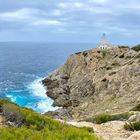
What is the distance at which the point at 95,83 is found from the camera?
71.0 meters

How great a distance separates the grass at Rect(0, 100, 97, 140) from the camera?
1112cm

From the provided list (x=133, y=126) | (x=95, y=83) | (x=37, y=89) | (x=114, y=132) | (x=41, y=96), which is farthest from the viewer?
(x=37, y=89)

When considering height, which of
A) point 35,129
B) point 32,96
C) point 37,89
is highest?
point 35,129

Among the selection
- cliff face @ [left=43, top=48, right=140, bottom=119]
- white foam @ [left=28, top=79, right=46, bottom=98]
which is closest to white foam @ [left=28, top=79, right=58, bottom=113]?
white foam @ [left=28, top=79, right=46, bottom=98]

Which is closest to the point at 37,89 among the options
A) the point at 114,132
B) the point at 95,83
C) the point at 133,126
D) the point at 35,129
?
the point at 95,83

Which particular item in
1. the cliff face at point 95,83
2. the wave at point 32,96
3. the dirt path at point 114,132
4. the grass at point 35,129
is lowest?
the wave at point 32,96

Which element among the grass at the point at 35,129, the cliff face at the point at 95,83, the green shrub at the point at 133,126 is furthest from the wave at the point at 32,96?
the grass at the point at 35,129

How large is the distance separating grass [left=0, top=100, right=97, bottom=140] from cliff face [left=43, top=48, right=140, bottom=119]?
31556 millimetres

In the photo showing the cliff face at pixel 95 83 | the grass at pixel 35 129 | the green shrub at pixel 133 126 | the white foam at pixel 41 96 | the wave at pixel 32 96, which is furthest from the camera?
the wave at pixel 32 96

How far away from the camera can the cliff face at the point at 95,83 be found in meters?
55.8

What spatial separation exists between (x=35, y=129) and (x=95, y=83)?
57.9 meters

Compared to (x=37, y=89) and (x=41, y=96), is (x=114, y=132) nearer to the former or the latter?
(x=41, y=96)

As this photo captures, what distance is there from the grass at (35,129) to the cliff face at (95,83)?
1242 inches

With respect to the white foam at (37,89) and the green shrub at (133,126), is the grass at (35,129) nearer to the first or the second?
the green shrub at (133,126)
